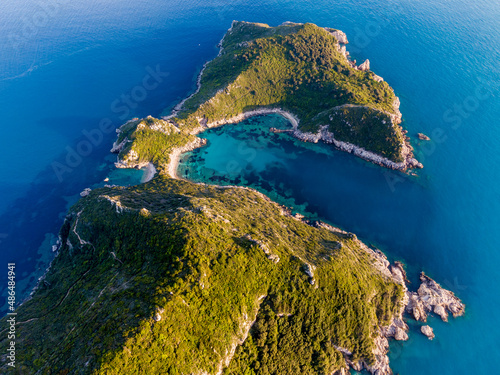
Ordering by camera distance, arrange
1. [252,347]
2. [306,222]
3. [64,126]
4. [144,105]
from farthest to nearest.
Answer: [144,105], [64,126], [306,222], [252,347]

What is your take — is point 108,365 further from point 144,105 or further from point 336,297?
point 144,105

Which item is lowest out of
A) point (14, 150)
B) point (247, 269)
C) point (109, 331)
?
point (14, 150)

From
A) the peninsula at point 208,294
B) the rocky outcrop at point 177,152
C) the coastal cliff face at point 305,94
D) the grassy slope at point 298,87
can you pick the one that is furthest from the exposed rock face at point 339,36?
the peninsula at point 208,294

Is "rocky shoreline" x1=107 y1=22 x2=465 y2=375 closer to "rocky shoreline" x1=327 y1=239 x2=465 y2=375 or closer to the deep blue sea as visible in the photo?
"rocky shoreline" x1=327 y1=239 x2=465 y2=375

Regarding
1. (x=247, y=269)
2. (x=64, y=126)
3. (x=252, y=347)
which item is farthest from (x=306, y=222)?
(x=64, y=126)

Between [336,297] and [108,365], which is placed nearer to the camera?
[108,365]

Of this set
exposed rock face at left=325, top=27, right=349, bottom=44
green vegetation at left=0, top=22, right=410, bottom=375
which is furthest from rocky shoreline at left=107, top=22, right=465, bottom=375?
exposed rock face at left=325, top=27, right=349, bottom=44
